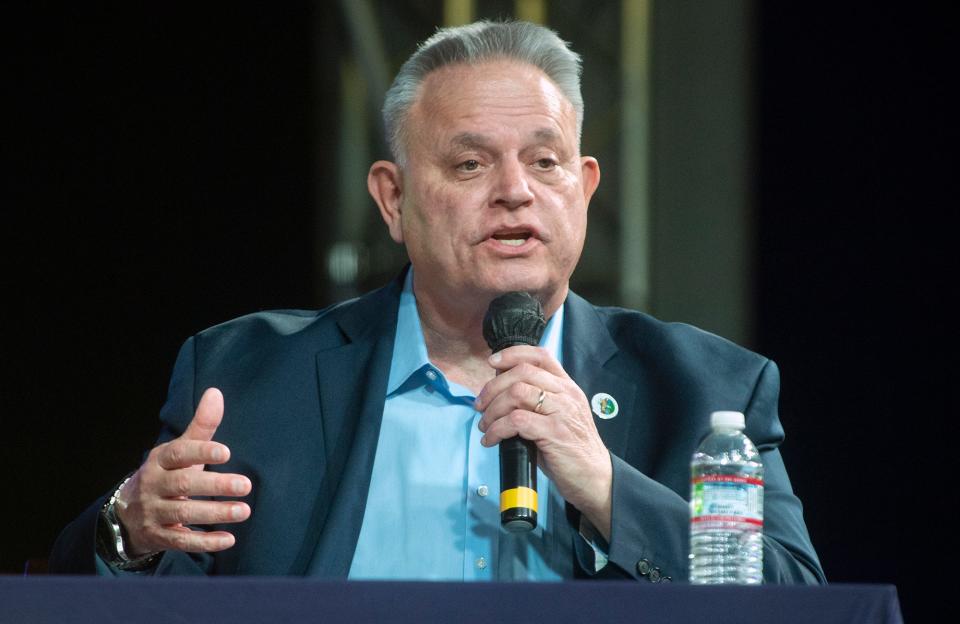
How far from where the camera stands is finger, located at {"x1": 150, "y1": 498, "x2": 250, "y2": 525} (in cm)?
176

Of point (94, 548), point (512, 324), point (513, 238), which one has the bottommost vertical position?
point (94, 548)

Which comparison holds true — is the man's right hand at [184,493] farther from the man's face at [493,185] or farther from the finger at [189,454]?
the man's face at [493,185]

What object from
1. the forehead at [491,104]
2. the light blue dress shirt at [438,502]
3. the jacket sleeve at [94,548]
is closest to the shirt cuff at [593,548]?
the light blue dress shirt at [438,502]

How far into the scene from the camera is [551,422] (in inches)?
69.9

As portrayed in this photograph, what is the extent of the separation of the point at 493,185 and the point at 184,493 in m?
0.79

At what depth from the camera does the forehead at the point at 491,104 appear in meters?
2.31

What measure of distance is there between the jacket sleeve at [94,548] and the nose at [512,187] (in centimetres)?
64

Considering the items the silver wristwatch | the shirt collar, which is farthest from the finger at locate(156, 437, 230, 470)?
the shirt collar

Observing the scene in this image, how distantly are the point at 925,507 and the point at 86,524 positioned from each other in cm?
190

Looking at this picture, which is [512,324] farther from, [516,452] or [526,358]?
[516,452]

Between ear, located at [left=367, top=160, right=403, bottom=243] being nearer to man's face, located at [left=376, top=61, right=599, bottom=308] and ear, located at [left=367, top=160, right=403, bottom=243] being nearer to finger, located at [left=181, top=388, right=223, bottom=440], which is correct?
man's face, located at [left=376, top=61, right=599, bottom=308]

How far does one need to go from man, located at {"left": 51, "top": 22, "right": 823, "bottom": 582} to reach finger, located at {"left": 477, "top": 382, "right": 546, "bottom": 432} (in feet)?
0.18

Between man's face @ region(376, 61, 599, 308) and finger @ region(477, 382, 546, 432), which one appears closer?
finger @ region(477, 382, 546, 432)

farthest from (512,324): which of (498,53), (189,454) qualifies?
(498,53)
